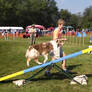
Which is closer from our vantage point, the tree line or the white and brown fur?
the white and brown fur

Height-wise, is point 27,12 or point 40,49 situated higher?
point 27,12

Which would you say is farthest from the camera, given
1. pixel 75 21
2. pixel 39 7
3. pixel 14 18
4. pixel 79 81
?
pixel 75 21

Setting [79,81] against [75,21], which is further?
[75,21]

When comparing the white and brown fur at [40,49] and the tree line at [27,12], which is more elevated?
the tree line at [27,12]

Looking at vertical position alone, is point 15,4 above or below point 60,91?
above

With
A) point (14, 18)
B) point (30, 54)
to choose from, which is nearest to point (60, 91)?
point (30, 54)

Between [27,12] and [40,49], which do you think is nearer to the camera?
[40,49]

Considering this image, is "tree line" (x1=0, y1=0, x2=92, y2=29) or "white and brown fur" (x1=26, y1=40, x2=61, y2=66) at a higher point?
"tree line" (x1=0, y1=0, x2=92, y2=29)

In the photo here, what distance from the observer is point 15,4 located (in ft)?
259

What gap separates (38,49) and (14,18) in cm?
7007

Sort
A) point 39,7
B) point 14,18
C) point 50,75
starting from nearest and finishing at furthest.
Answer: point 50,75
point 14,18
point 39,7

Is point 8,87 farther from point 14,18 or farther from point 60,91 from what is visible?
point 14,18

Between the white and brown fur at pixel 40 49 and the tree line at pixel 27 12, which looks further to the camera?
the tree line at pixel 27 12

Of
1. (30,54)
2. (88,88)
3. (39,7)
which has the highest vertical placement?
(39,7)
